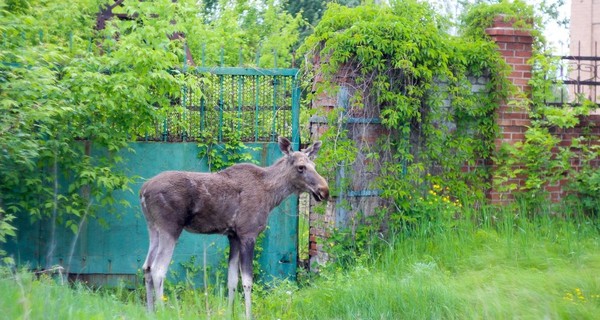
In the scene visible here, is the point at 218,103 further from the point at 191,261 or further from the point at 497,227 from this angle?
the point at 497,227

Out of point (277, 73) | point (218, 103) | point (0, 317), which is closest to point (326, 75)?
point (277, 73)

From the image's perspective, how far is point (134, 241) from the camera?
419 inches

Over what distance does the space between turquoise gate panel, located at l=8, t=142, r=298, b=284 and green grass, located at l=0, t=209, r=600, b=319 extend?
0.48 meters

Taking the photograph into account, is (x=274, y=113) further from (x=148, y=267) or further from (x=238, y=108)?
(x=148, y=267)

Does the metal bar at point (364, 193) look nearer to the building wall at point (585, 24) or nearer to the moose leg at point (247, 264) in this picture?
the moose leg at point (247, 264)

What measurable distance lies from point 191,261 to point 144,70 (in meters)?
2.70

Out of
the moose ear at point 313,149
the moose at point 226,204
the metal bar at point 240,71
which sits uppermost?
Result: the metal bar at point 240,71

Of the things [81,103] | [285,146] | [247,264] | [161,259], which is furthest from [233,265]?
[81,103]

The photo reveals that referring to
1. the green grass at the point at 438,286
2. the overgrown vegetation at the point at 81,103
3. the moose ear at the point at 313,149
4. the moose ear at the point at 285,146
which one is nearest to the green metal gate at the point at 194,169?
the overgrown vegetation at the point at 81,103

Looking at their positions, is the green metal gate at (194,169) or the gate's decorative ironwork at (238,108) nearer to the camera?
the green metal gate at (194,169)

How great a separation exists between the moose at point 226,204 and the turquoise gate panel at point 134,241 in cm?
116

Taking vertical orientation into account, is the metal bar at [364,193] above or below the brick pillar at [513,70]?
below

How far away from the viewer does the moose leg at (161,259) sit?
29.4 feet

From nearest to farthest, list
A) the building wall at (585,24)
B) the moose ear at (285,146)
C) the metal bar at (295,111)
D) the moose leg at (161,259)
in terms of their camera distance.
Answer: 1. the moose leg at (161,259)
2. the moose ear at (285,146)
3. the metal bar at (295,111)
4. the building wall at (585,24)
